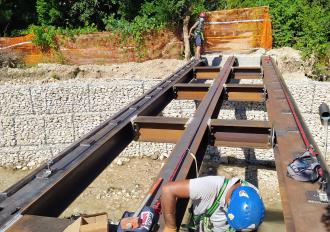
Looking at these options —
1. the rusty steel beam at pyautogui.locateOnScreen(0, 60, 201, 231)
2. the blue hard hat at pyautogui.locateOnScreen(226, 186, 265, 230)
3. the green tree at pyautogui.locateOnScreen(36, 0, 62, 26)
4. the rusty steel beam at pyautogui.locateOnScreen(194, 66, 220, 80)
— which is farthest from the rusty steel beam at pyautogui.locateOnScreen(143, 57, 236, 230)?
the green tree at pyautogui.locateOnScreen(36, 0, 62, 26)

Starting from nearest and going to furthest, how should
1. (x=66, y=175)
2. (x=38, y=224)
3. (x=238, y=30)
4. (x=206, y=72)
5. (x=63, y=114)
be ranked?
(x=38, y=224)
(x=66, y=175)
(x=206, y=72)
(x=63, y=114)
(x=238, y=30)

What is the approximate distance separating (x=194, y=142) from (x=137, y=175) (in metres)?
6.43

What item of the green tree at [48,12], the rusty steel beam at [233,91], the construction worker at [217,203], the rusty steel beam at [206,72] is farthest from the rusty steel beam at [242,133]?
the green tree at [48,12]

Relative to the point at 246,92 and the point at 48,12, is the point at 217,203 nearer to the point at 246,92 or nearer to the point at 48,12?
the point at 246,92

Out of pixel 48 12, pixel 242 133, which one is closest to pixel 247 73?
pixel 242 133

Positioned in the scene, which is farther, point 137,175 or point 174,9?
point 174,9

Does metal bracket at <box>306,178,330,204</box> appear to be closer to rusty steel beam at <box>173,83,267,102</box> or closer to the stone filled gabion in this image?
rusty steel beam at <box>173,83,267,102</box>

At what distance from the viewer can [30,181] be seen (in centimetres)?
320

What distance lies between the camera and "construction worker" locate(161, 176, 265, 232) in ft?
9.45

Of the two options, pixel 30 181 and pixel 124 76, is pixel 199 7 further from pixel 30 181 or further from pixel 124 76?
pixel 30 181

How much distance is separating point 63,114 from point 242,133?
7.38 meters

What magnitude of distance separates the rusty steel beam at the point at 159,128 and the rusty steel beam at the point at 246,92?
231 cm

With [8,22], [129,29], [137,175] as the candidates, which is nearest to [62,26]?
[8,22]

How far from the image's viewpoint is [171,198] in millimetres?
2922
